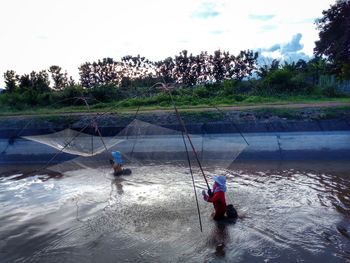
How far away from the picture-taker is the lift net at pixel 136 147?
1208cm

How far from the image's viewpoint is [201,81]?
96.6ft

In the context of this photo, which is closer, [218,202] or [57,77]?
[218,202]

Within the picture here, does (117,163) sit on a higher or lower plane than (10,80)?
lower

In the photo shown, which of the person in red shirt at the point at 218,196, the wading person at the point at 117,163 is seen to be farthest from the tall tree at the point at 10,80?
the person in red shirt at the point at 218,196

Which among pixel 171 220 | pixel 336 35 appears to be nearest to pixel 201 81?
pixel 336 35

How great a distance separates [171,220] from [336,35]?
13.0 m

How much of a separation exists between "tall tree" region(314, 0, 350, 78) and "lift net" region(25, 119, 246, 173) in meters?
6.18

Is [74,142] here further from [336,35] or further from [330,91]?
[330,91]

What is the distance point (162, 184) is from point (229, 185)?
6.44 ft

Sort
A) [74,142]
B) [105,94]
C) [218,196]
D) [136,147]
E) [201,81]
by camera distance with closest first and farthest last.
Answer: [218,196]
[74,142]
[136,147]
[105,94]
[201,81]

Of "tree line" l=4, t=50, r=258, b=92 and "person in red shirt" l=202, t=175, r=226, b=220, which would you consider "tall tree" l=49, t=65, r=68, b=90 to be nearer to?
"tree line" l=4, t=50, r=258, b=92

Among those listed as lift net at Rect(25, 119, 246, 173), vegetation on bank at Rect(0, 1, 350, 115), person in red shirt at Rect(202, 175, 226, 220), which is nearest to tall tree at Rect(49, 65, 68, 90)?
vegetation on bank at Rect(0, 1, 350, 115)

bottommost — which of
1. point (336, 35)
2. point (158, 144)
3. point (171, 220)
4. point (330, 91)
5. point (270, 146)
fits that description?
point (171, 220)

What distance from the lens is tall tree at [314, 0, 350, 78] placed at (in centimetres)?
1662
